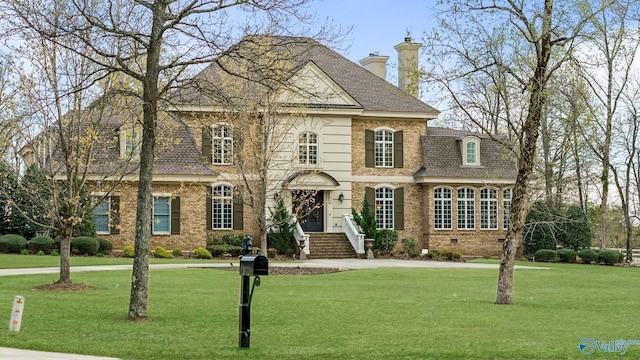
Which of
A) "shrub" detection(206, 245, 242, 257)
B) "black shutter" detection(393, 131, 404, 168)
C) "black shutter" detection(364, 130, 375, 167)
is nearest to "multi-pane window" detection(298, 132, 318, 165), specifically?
"black shutter" detection(364, 130, 375, 167)

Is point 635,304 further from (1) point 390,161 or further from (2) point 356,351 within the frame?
(1) point 390,161

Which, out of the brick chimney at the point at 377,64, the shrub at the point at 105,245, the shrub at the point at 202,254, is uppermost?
the brick chimney at the point at 377,64

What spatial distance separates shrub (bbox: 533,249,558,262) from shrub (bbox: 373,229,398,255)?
21.2 feet

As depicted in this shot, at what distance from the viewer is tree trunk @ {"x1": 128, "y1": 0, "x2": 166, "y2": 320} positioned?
45.4ft

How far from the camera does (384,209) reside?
134 ft

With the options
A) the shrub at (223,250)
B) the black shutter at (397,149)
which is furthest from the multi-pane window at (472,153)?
the shrub at (223,250)

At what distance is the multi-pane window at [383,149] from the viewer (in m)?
40.7

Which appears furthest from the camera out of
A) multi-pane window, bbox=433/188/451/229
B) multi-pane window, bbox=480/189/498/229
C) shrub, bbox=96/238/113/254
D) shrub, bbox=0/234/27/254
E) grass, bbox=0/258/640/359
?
multi-pane window, bbox=480/189/498/229

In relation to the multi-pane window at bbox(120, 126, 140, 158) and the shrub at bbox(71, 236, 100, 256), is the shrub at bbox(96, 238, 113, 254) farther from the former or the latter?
the multi-pane window at bbox(120, 126, 140, 158)

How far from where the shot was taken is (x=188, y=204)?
36.6m

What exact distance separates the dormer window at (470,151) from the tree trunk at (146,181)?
2916 centimetres

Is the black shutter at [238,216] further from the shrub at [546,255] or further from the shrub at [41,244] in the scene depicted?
the shrub at [546,255]

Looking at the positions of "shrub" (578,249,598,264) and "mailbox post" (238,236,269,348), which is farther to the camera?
"shrub" (578,249,598,264)

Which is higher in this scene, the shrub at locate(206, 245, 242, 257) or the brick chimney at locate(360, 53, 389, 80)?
the brick chimney at locate(360, 53, 389, 80)
